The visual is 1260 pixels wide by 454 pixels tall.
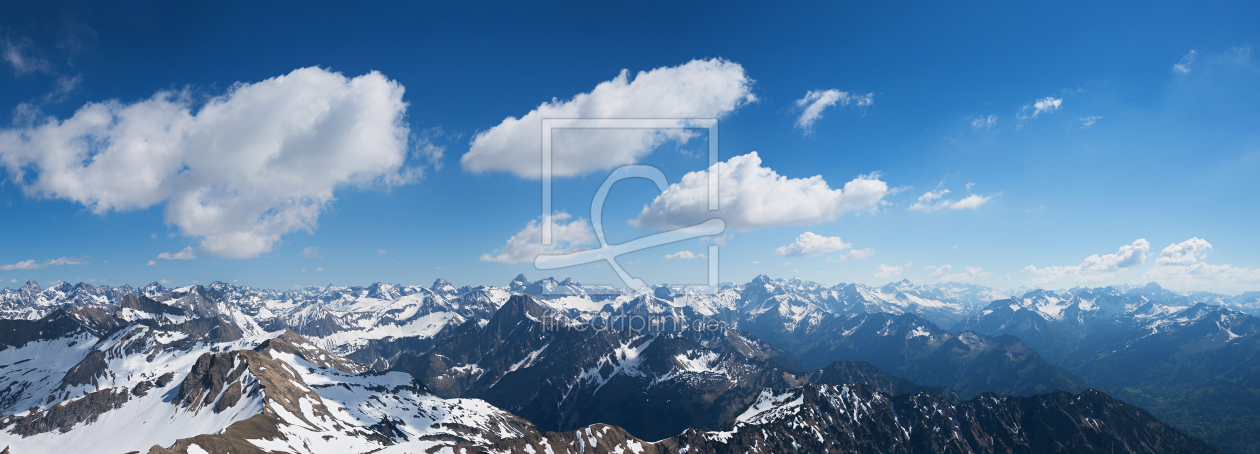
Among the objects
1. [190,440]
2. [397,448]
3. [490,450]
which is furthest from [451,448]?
[190,440]

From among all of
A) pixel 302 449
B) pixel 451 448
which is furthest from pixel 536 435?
pixel 302 449

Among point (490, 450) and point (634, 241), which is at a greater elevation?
point (634, 241)

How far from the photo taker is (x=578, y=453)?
199500 mm

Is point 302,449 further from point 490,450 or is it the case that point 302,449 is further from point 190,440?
point 490,450

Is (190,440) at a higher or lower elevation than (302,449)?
higher

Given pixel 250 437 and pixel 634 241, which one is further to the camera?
pixel 250 437

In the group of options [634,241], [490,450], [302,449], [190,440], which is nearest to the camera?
[634,241]

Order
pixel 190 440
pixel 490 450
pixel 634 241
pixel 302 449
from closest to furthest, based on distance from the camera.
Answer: pixel 634 241 → pixel 190 440 → pixel 490 450 → pixel 302 449

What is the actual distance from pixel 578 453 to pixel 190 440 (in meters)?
123

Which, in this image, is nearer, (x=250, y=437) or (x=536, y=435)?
(x=250, y=437)

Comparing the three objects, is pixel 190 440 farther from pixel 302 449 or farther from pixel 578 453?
pixel 578 453

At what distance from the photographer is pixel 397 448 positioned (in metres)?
200

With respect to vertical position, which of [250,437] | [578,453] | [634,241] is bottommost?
[578,453]

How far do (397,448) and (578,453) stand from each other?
71.3 metres
